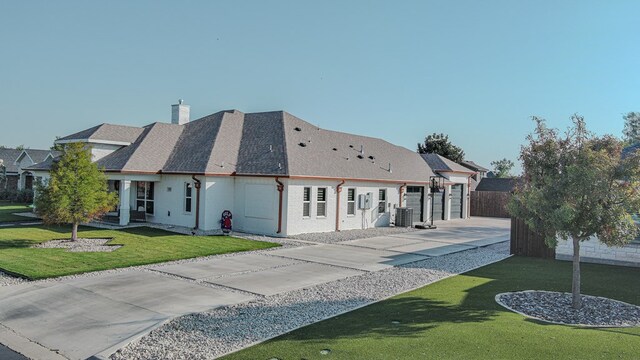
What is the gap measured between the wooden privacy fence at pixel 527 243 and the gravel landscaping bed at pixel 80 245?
14404mm

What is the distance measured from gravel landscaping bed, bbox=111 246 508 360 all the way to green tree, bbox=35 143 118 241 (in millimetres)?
9899

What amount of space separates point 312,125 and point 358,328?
20.5 m

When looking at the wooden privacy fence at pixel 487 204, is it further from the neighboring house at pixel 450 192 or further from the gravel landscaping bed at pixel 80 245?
the gravel landscaping bed at pixel 80 245

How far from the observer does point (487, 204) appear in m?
38.8

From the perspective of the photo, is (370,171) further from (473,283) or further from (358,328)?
(358,328)

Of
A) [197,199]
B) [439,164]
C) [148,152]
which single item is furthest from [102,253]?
[439,164]

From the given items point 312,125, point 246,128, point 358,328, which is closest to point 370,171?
point 312,125

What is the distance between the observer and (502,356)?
664cm

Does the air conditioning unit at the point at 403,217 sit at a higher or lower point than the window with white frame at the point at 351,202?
lower

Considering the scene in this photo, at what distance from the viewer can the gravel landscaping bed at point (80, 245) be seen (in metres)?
15.8

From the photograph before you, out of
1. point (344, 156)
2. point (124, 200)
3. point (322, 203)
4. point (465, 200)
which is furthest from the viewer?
point (465, 200)

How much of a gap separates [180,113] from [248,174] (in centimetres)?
942

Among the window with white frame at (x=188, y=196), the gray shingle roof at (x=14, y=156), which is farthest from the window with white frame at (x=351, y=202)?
the gray shingle roof at (x=14, y=156)

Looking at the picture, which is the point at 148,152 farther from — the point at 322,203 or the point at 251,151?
the point at 322,203
